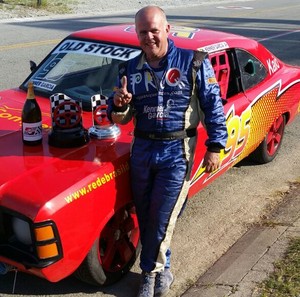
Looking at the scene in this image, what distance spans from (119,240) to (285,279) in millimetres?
1150

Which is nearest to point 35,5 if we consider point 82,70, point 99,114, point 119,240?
point 82,70

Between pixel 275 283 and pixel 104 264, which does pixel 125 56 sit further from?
pixel 275 283

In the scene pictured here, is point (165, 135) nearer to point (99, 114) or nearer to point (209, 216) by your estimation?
point (99, 114)

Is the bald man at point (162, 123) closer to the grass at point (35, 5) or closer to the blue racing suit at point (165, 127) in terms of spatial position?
the blue racing suit at point (165, 127)

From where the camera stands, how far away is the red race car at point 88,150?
→ 282cm

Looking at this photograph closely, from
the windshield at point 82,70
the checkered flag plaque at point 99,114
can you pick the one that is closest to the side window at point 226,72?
the windshield at point 82,70

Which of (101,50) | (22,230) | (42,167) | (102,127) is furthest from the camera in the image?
(101,50)

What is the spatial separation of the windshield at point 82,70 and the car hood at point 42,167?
503 millimetres

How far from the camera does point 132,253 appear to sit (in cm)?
357

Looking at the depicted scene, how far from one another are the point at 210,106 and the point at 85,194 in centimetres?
92

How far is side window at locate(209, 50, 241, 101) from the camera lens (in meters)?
4.40

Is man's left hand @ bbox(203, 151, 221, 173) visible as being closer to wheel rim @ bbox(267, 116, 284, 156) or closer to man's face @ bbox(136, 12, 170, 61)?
man's face @ bbox(136, 12, 170, 61)

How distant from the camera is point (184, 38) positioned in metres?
4.42

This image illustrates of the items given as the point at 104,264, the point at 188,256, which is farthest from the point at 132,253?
the point at 188,256
